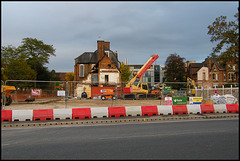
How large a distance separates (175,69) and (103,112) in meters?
45.7

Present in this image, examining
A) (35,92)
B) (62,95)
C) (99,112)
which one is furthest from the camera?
(35,92)

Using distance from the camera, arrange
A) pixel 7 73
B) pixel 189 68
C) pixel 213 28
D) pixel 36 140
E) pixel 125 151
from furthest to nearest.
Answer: pixel 189 68, pixel 7 73, pixel 213 28, pixel 36 140, pixel 125 151

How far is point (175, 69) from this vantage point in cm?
5641

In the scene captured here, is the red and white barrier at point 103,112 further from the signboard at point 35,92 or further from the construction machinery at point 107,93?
the construction machinery at point 107,93

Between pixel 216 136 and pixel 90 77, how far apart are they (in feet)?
133

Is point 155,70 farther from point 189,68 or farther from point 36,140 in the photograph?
point 36,140

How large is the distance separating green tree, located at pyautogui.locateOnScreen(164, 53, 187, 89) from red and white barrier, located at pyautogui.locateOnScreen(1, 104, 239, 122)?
1621 inches

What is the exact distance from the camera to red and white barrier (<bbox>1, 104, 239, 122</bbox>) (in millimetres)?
12672

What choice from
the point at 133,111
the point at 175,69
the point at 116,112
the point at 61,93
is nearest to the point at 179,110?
the point at 133,111

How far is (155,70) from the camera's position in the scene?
7800 cm

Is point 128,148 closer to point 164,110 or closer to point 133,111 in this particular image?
point 133,111

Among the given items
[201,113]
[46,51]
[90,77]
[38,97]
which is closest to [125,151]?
[201,113]

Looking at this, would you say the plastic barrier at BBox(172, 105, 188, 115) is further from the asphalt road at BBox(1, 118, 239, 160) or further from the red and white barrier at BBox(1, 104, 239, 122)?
the asphalt road at BBox(1, 118, 239, 160)

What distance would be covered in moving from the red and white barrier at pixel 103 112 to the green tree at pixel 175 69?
1621 inches
